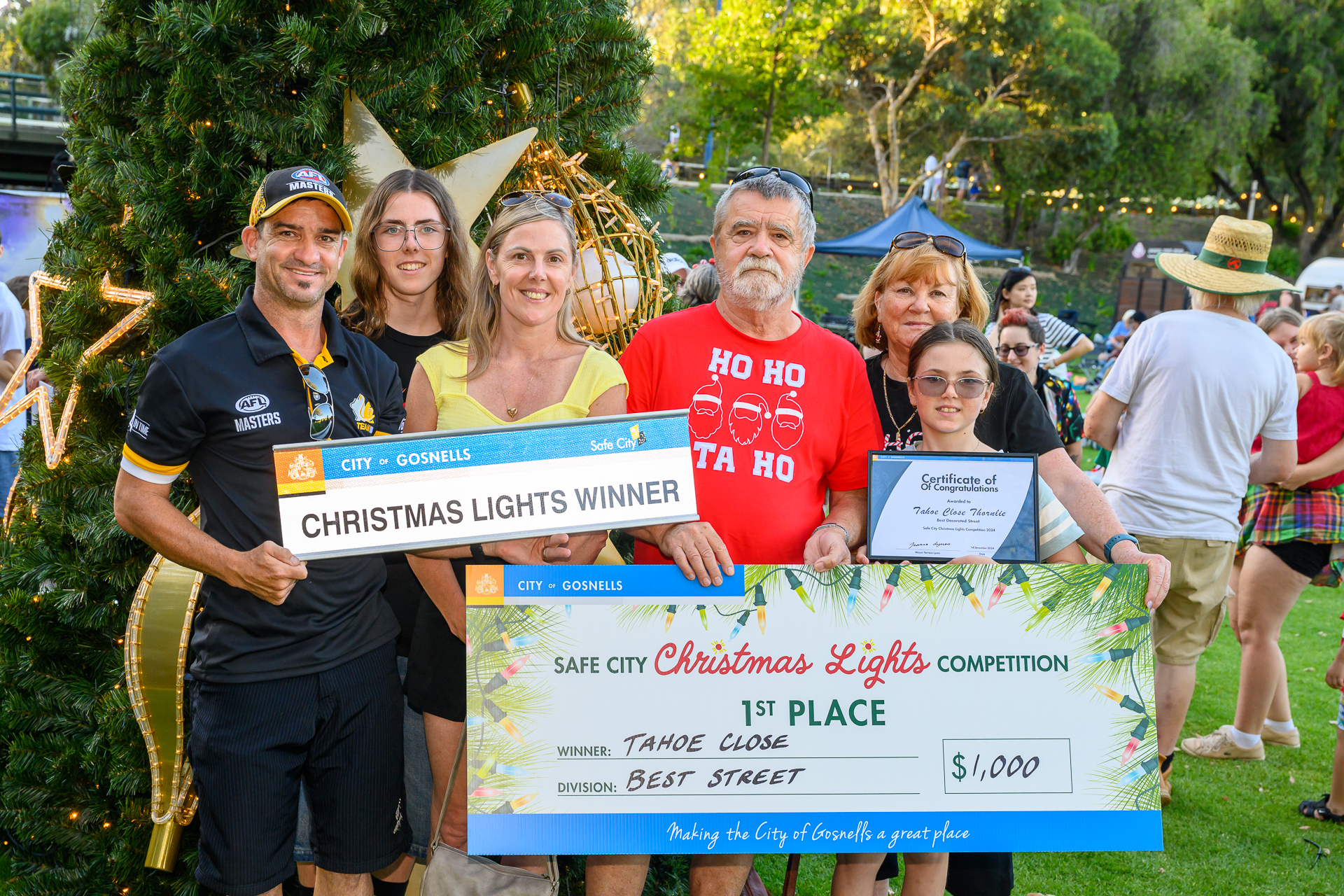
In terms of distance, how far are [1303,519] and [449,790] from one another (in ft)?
14.7

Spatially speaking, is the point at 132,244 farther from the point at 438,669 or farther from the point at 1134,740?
the point at 1134,740

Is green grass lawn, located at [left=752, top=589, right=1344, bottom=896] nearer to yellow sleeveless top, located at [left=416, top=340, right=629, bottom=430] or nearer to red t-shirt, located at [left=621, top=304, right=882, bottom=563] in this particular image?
red t-shirt, located at [left=621, top=304, right=882, bottom=563]

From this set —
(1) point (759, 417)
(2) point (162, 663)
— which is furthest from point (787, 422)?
(2) point (162, 663)

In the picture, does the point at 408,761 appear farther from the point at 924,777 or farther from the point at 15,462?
the point at 15,462

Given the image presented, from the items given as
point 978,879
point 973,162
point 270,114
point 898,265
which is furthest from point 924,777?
point 973,162

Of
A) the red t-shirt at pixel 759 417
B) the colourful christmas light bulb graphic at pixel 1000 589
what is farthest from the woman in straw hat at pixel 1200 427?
the colourful christmas light bulb graphic at pixel 1000 589

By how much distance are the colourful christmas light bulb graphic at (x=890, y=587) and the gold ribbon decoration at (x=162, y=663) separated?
196 cm

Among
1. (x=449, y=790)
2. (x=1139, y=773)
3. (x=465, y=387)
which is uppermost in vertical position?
(x=465, y=387)

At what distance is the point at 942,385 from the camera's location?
251 cm

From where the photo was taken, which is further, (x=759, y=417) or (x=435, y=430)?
(x=759, y=417)

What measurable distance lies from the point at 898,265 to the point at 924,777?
1.57 meters

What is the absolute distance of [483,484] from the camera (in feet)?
6.84

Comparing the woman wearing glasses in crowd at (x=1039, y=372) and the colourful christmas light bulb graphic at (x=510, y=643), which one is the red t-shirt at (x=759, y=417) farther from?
the woman wearing glasses in crowd at (x=1039, y=372)

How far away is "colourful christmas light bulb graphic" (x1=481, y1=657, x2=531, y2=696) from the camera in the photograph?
2.21 meters
